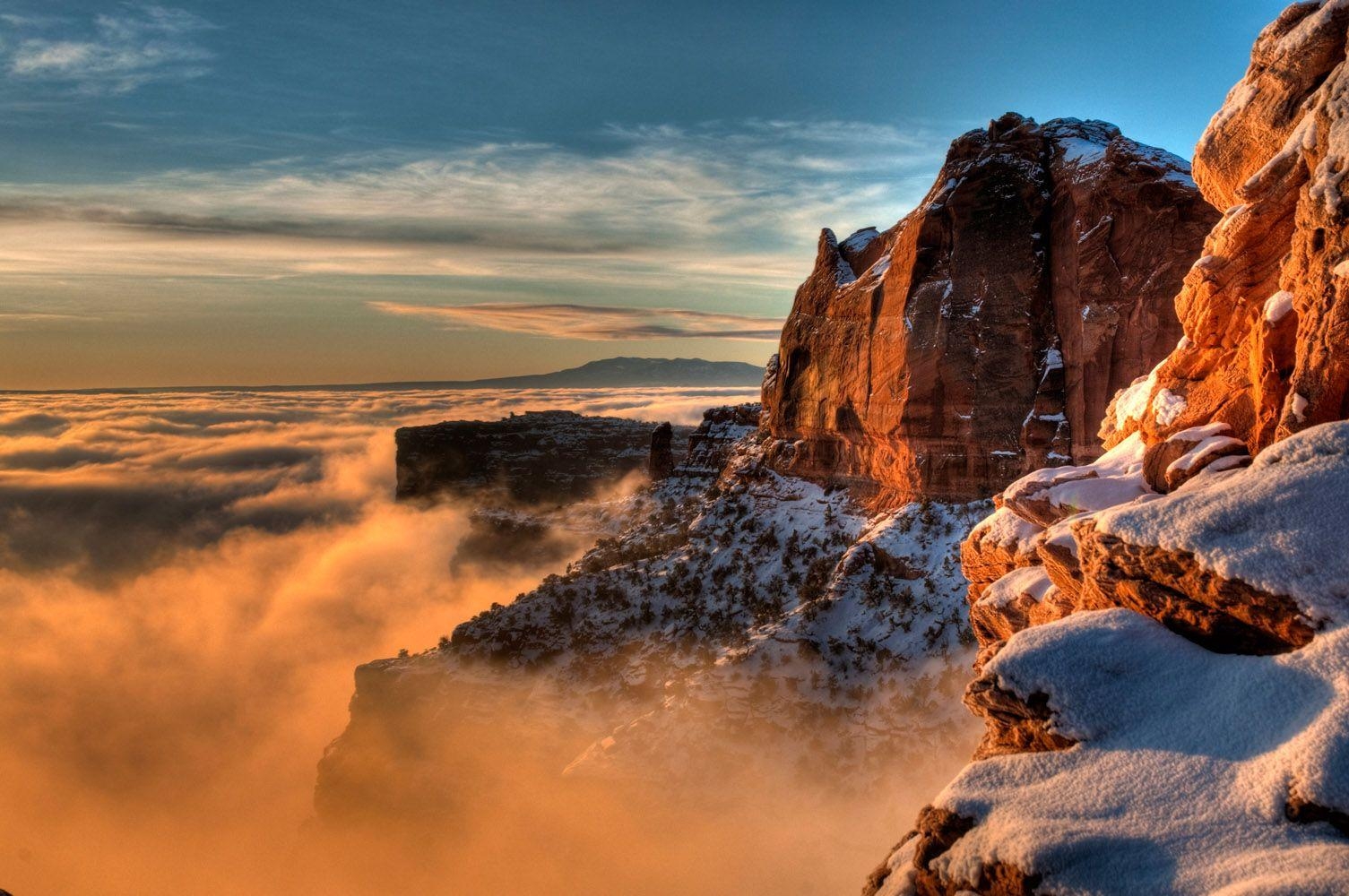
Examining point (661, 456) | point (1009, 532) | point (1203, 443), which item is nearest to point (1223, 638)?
point (1203, 443)

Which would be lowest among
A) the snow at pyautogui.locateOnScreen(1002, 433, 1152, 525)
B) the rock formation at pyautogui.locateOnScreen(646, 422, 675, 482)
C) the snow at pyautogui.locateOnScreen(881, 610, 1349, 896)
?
the rock formation at pyautogui.locateOnScreen(646, 422, 675, 482)

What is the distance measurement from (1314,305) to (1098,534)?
4.08 meters

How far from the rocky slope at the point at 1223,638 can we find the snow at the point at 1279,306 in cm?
3

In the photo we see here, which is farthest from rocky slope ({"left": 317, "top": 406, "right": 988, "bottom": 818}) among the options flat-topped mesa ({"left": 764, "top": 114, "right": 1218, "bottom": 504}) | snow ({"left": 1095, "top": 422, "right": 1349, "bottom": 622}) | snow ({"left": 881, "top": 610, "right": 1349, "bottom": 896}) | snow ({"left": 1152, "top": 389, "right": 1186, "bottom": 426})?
snow ({"left": 1095, "top": 422, "right": 1349, "bottom": 622})

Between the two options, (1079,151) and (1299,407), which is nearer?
(1299,407)

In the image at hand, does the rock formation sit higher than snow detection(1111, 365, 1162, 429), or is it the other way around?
snow detection(1111, 365, 1162, 429)

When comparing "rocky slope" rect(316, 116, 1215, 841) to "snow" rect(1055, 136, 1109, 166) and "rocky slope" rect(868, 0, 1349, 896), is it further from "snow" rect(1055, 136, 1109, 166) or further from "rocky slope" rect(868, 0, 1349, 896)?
"rocky slope" rect(868, 0, 1349, 896)

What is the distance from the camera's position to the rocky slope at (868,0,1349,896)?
743cm

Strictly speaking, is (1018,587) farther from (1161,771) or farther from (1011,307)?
(1011,307)

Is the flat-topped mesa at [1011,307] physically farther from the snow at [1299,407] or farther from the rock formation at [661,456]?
the rock formation at [661,456]

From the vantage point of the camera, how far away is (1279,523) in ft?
28.8

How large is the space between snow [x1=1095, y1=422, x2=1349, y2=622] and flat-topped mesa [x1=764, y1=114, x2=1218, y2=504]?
1017 inches

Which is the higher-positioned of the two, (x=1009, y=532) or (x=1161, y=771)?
(x=1009, y=532)

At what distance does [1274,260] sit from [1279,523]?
598 cm
